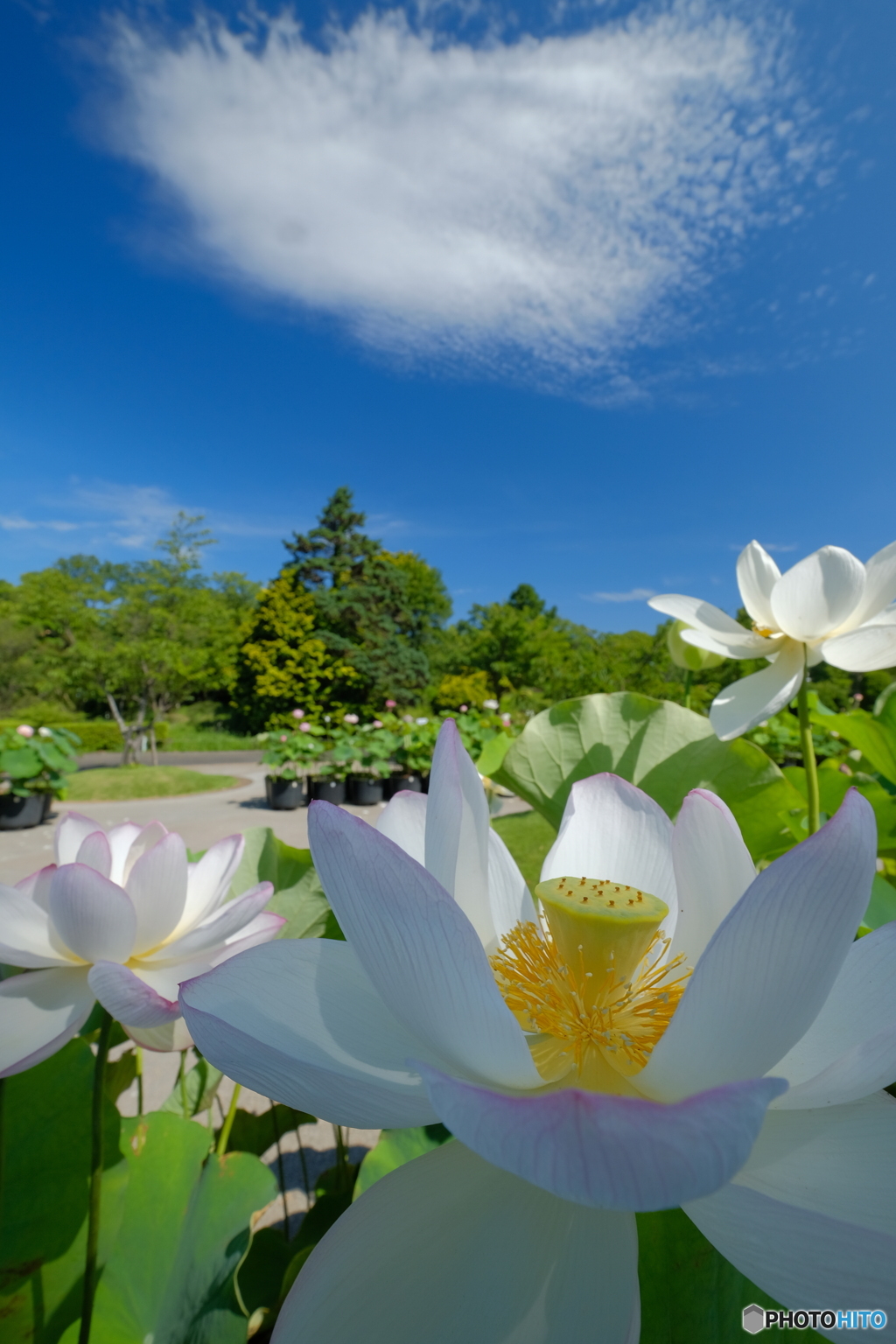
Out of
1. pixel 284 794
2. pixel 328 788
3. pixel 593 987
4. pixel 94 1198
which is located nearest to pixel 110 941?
pixel 94 1198

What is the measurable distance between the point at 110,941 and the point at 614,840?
398 millimetres

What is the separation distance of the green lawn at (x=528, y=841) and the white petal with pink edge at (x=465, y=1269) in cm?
300

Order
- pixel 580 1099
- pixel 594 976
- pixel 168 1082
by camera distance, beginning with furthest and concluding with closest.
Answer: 1. pixel 168 1082
2. pixel 594 976
3. pixel 580 1099

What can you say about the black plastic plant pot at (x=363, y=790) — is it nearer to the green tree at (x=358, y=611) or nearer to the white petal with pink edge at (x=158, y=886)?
the white petal with pink edge at (x=158, y=886)

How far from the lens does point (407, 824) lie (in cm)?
46

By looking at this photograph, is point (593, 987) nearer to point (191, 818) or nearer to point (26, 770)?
point (26, 770)

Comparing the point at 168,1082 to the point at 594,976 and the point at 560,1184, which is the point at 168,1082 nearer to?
the point at 594,976

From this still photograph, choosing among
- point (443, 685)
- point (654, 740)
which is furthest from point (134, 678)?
point (654, 740)

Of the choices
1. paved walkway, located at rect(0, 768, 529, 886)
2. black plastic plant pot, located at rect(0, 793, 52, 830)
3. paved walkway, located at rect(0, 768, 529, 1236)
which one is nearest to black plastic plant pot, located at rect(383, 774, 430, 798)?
paved walkway, located at rect(0, 768, 529, 886)

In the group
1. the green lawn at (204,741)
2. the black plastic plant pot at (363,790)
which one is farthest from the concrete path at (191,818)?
the green lawn at (204,741)

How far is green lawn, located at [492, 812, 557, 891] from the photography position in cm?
351

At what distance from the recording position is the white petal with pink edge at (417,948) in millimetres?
272

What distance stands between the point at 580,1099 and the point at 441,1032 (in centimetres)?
8

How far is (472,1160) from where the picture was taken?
11.7 inches
